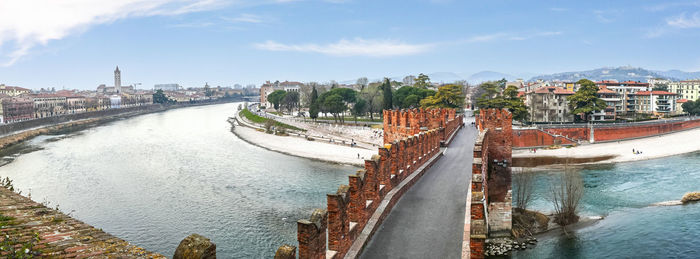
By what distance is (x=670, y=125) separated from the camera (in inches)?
2408

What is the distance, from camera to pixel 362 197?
1120 cm

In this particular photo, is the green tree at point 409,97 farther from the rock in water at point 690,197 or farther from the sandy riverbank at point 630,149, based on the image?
the rock in water at point 690,197

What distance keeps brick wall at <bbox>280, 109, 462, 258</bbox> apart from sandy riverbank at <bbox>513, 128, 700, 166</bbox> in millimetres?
35371

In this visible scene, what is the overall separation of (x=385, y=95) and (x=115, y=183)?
43.5 meters

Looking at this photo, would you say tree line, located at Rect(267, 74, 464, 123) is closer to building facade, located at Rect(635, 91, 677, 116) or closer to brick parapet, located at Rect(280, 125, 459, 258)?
building facade, located at Rect(635, 91, 677, 116)

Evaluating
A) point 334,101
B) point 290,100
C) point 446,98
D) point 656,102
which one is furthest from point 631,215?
point 290,100

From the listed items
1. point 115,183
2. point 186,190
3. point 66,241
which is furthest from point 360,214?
point 115,183

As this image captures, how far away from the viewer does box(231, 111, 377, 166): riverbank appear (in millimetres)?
50094

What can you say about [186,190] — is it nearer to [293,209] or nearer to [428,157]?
[293,209]

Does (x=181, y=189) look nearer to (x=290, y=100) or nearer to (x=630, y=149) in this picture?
(x=630, y=149)

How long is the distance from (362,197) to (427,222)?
7.61ft

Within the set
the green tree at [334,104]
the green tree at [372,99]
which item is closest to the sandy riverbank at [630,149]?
the green tree at [372,99]

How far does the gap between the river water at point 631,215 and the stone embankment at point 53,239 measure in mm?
18464

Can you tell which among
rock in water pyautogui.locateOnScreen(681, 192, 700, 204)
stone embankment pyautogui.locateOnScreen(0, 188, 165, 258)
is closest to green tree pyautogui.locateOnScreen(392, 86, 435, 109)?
rock in water pyautogui.locateOnScreen(681, 192, 700, 204)
